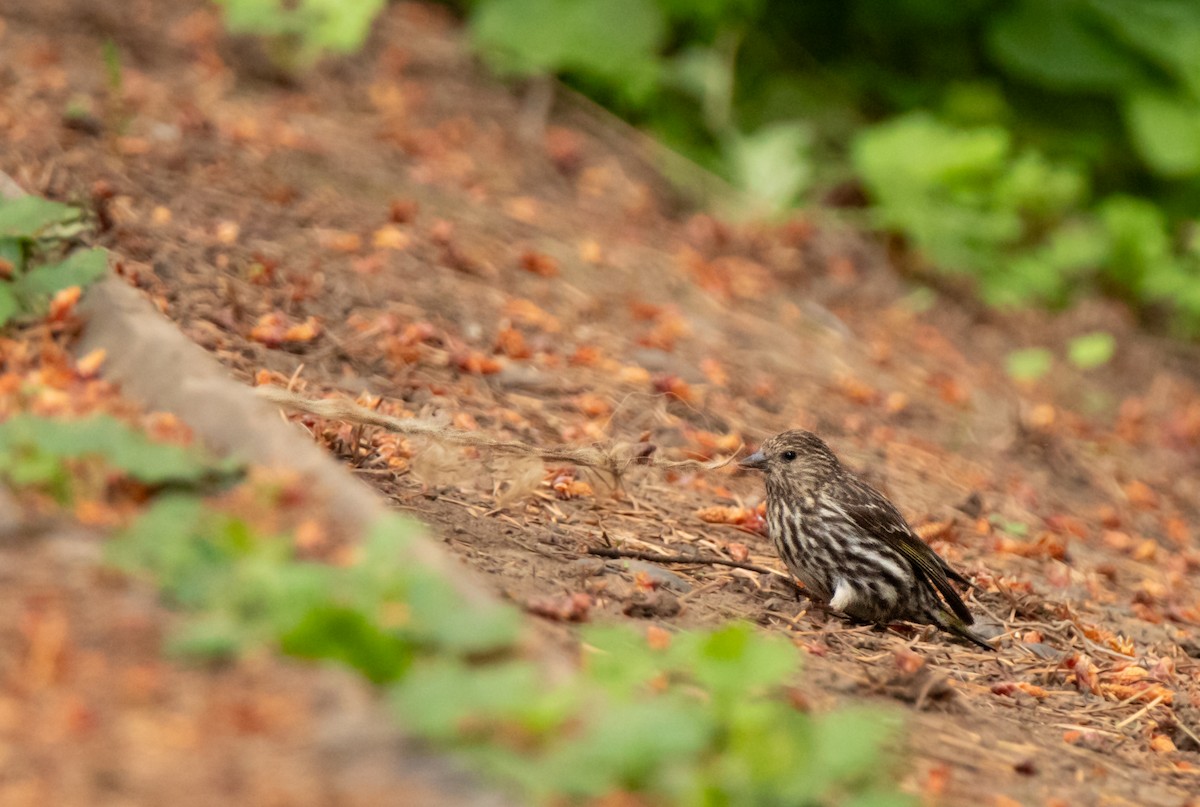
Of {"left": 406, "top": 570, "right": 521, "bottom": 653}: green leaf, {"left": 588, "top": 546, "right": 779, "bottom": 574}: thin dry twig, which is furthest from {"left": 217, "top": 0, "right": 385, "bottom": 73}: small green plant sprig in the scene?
{"left": 406, "top": 570, "right": 521, "bottom": 653}: green leaf

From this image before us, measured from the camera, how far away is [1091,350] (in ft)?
28.7

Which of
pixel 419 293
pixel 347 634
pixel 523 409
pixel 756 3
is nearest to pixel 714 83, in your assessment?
pixel 756 3

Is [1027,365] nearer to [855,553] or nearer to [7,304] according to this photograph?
[855,553]

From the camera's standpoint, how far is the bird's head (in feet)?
16.5

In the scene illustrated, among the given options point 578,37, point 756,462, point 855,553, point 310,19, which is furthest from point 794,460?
point 578,37

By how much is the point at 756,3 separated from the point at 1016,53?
1850 mm

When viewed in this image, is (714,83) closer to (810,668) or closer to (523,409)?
(523,409)

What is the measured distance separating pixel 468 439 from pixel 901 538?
1519mm

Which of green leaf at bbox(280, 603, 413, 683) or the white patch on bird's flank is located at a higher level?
green leaf at bbox(280, 603, 413, 683)

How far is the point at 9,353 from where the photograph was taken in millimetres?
4086

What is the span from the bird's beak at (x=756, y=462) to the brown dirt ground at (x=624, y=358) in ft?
0.70

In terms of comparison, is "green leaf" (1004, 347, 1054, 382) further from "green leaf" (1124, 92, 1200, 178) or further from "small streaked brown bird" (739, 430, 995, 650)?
"small streaked brown bird" (739, 430, 995, 650)

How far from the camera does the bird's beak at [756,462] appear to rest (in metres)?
5.13

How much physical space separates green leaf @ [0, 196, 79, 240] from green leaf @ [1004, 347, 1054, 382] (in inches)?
231
